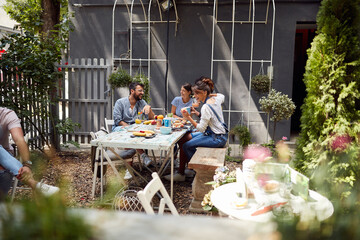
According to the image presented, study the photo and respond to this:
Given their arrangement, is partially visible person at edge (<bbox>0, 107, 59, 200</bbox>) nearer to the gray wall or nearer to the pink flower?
the pink flower

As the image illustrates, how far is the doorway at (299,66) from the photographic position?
9.04 metres

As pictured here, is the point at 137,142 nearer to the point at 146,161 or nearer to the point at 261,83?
the point at 146,161

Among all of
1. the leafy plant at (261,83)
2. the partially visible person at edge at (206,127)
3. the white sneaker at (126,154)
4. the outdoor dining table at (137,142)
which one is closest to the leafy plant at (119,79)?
the partially visible person at edge at (206,127)

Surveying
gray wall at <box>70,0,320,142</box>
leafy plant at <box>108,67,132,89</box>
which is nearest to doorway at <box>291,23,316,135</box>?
gray wall at <box>70,0,320,142</box>

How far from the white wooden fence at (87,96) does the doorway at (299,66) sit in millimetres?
5155

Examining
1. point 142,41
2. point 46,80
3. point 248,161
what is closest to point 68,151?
point 46,80

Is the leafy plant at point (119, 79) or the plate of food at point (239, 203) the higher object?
the leafy plant at point (119, 79)

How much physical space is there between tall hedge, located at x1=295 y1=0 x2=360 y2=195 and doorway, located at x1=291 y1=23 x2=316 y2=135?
5829 mm

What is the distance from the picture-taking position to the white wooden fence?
710 cm

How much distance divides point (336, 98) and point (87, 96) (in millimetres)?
5332

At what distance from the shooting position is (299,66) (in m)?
9.33

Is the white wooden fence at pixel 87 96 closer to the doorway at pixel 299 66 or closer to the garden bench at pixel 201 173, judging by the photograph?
the garden bench at pixel 201 173

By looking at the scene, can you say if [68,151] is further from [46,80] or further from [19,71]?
[19,71]

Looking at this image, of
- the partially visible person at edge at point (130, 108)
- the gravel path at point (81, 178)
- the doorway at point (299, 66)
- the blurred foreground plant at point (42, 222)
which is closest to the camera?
the blurred foreground plant at point (42, 222)
